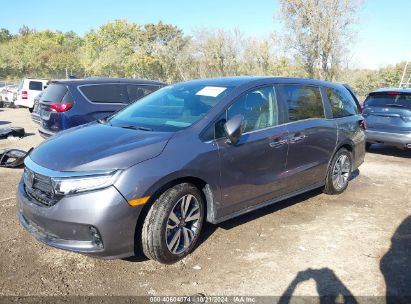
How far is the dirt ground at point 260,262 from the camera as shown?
127 inches

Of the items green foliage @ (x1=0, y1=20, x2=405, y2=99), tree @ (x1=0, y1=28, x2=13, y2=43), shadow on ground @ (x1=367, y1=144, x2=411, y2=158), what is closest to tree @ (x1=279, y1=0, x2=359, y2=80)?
green foliage @ (x1=0, y1=20, x2=405, y2=99)

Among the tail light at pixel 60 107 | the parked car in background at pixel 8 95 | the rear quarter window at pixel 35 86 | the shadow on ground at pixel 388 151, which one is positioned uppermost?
the tail light at pixel 60 107

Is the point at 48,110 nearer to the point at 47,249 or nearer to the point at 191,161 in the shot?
the point at 47,249

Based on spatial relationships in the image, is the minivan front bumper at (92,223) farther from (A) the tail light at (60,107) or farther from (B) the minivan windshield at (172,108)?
(A) the tail light at (60,107)

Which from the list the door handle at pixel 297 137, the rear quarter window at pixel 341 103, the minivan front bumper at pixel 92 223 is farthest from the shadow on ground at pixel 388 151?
the minivan front bumper at pixel 92 223

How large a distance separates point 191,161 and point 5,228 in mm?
2311

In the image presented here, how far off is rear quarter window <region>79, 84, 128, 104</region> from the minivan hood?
3.99 m

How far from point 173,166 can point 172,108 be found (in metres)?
1.06

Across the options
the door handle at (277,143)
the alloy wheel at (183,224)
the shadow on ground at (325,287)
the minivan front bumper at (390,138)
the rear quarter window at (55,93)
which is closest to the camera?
the shadow on ground at (325,287)

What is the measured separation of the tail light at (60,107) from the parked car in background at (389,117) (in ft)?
21.6

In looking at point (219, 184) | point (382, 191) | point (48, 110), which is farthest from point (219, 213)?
point (48, 110)

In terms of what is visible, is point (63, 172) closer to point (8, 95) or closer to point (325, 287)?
point (325, 287)

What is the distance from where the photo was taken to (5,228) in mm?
4312

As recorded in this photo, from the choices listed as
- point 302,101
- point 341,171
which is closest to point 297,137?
point 302,101
